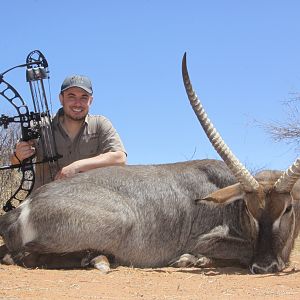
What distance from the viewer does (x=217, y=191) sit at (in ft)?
20.6

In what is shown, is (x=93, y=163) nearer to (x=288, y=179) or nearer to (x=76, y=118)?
(x=76, y=118)

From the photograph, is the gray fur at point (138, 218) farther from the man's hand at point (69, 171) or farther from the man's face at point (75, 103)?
the man's face at point (75, 103)

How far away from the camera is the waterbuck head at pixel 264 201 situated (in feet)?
19.1

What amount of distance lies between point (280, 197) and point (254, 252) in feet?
1.79

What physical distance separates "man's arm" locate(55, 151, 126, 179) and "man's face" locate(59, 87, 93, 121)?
697mm

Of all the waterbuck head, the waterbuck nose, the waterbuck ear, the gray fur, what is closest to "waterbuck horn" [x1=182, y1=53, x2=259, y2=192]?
the waterbuck head

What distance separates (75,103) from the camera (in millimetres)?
7957

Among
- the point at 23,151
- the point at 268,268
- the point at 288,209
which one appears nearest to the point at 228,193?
the point at 288,209

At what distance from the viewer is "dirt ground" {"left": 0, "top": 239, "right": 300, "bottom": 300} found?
4.33m

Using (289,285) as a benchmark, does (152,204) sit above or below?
above

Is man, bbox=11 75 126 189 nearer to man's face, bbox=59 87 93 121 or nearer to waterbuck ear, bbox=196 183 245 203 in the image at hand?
man's face, bbox=59 87 93 121

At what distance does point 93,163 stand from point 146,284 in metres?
2.52

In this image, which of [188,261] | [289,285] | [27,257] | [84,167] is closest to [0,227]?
[27,257]

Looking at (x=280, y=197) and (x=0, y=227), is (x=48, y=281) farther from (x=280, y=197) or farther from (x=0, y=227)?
(x=280, y=197)
